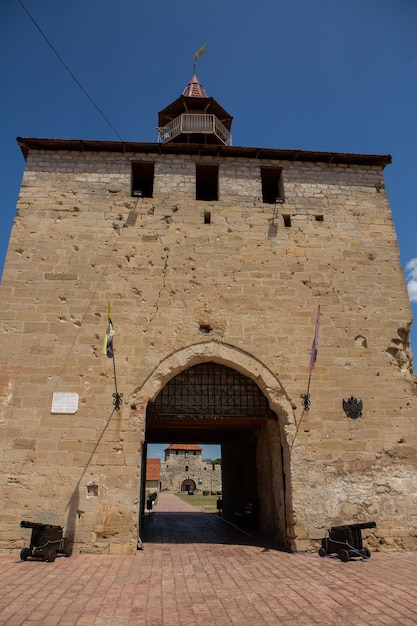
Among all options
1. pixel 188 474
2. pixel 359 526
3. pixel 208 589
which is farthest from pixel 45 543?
pixel 188 474

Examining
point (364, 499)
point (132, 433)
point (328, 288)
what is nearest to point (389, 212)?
point (328, 288)

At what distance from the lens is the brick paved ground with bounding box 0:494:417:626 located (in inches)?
164

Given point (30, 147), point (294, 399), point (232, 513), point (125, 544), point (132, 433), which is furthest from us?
point (232, 513)

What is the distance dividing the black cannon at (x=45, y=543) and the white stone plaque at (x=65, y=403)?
6.11ft

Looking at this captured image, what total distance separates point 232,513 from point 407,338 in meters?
8.12

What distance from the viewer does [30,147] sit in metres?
9.55

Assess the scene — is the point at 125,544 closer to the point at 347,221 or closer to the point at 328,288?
the point at 328,288

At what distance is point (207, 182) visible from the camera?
34.7ft

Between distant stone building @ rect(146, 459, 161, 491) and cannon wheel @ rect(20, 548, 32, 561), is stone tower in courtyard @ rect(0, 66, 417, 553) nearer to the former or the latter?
cannon wheel @ rect(20, 548, 32, 561)

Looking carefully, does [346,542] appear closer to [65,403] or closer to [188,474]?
[65,403]

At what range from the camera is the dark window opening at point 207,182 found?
1005 cm

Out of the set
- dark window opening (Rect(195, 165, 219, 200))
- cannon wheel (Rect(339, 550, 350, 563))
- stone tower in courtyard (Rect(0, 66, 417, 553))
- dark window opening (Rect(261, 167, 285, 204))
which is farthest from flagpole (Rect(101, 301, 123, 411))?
dark window opening (Rect(261, 167, 285, 204))

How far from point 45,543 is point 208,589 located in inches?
117

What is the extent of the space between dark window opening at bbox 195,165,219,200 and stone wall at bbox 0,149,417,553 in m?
0.27
